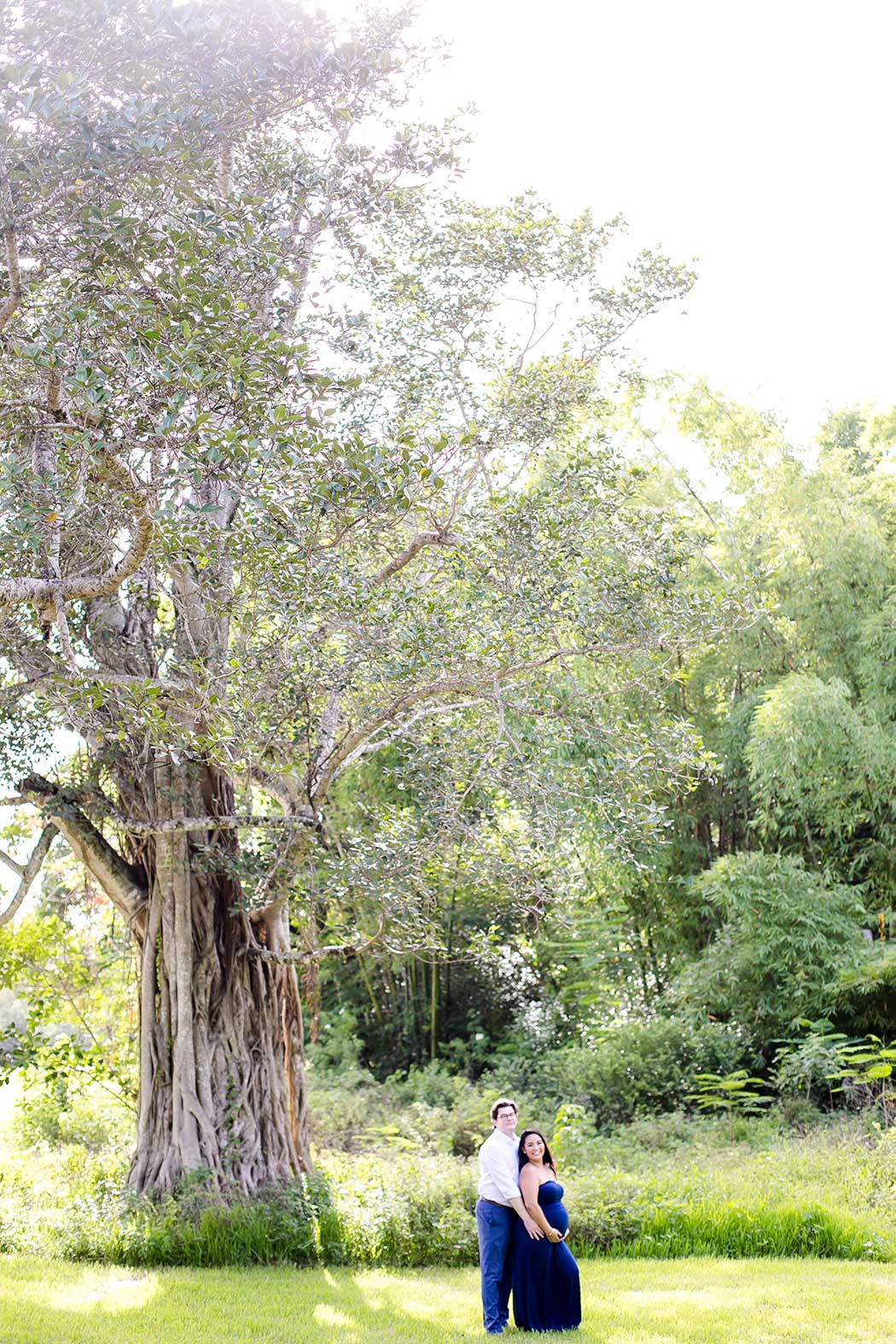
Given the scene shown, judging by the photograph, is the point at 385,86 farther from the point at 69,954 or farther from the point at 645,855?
the point at 645,855

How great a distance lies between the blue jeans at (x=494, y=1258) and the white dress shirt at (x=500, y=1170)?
0.06m

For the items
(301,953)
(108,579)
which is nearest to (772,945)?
(301,953)

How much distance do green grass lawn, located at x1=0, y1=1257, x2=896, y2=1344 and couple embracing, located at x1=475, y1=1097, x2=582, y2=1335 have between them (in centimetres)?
18

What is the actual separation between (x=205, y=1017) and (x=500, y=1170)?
10.4ft

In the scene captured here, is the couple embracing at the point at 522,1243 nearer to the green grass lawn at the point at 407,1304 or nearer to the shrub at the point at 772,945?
the green grass lawn at the point at 407,1304

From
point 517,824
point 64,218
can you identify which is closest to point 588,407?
point 517,824

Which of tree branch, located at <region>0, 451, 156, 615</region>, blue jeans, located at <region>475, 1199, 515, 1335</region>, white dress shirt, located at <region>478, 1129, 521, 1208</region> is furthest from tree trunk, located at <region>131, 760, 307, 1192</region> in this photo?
tree branch, located at <region>0, 451, 156, 615</region>

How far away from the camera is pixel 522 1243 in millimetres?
5523

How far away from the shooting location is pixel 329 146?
6.89m

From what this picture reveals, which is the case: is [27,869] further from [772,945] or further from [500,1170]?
[772,945]

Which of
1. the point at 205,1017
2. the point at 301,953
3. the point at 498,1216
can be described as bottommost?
the point at 498,1216

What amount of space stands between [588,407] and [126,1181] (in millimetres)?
6330

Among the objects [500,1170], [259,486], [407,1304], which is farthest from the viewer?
[407,1304]

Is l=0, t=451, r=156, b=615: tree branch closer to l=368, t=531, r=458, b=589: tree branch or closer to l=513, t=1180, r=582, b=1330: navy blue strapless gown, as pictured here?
l=368, t=531, r=458, b=589: tree branch
